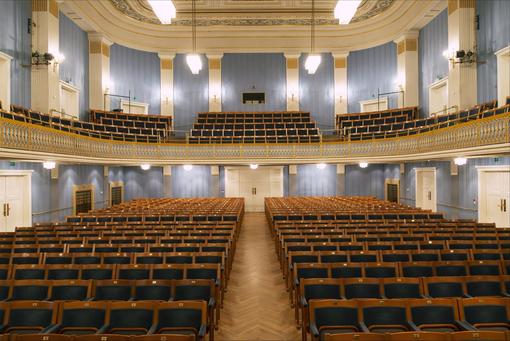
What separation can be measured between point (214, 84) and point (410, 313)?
17.9m

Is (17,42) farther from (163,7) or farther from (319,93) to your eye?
(319,93)

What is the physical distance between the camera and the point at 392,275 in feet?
15.0

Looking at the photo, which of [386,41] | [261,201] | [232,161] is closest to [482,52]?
[386,41]

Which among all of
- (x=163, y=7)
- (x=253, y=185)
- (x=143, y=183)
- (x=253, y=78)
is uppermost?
(x=253, y=78)

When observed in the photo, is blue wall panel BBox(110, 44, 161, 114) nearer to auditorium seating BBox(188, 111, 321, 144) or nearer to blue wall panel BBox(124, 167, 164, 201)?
auditorium seating BBox(188, 111, 321, 144)

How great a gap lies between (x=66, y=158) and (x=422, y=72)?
630 inches

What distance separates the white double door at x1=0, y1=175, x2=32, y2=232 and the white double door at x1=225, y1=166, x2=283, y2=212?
9652 millimetres

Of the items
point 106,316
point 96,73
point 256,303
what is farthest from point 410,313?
point 96,73

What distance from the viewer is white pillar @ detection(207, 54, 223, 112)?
63.7ft

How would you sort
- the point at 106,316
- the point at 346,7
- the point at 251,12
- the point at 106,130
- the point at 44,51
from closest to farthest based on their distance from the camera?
the point at 106,316 < the point at 346,7 < the point at 44,51 < the point at 106,130 < the point at 251,12

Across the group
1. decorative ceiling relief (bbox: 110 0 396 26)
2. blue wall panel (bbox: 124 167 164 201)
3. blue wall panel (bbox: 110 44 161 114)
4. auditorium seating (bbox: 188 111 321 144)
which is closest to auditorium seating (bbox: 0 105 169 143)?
auditorium seating (bbox: 188 111 321 144)

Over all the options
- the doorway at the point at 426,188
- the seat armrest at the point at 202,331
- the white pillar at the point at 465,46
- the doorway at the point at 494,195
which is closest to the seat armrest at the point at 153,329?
the seat armrest at the point at 202,331

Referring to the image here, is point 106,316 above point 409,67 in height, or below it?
below

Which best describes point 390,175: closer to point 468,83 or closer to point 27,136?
point 468,83
